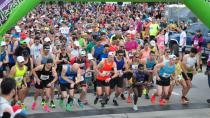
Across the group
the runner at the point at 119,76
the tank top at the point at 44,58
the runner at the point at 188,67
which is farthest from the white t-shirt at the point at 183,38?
the tank top at the point at 44,58

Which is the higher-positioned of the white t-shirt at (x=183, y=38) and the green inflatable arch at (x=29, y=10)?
the green inflatable arch at (x=29, y=10)

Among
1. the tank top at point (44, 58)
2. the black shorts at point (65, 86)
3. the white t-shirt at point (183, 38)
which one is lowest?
the black shorts at point (65, 86)

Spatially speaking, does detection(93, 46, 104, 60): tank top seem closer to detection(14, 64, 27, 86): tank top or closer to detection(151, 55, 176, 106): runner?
detection(151, 55, 176, 106): runner

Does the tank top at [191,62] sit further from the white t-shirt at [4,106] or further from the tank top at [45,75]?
the white t-shirt at [4,106]

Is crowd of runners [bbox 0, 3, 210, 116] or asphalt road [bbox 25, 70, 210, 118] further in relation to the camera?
crowd of runners [bbox 0, 3, 210, 116]

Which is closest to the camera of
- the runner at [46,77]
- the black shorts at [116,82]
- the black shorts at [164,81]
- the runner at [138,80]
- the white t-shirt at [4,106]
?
the white t-shirt at [4,106]

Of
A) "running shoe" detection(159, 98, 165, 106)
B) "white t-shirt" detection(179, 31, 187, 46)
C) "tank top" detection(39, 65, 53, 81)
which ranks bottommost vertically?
"running shoe" detection(159, 98, 165, 106)

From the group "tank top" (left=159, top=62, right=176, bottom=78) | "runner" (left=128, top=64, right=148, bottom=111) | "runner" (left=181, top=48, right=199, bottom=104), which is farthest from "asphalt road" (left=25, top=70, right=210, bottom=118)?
"tank top" (left=159, top=62, right=176, bottom=78)

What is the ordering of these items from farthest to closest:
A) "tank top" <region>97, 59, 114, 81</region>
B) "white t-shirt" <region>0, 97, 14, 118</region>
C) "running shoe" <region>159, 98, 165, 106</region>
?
"running shoe" <region>159, 98, 165, 106</region> < "tank top" <region>97, 59, 114, 81</region> < "white t-shirt" <region>0, 97, 14, 118</region>

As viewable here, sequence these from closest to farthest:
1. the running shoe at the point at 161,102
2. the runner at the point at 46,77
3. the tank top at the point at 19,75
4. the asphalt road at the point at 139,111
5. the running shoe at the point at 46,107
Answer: the tank top at the point at 19,75, the asphalt road at the point at 139,111, the runner at the point at 46,77, the running shoe at the point at 46,107, the running shoe at the point at 161,102

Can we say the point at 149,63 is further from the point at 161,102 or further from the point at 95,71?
the point at 95,71

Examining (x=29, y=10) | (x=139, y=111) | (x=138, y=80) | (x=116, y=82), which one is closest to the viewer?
(x=29, y=10)

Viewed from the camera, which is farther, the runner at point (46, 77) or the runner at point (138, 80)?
the runner at point (138, 80)

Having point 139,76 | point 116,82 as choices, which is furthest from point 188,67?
point 116,82
